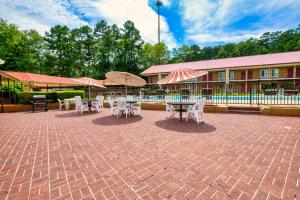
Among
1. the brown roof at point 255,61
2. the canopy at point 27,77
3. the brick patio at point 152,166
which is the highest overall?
the brown roof at point 255,61

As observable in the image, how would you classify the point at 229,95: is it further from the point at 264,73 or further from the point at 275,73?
the point at 275,73

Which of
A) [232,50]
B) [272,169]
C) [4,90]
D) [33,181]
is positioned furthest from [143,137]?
[232,50]

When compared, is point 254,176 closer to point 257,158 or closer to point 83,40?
point 257,158

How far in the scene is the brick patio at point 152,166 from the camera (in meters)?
2.18

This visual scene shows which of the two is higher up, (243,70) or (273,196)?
(243,70)

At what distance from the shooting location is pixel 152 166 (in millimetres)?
2904

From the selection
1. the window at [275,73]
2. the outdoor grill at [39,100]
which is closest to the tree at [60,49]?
the outdoor grill at [39,100]

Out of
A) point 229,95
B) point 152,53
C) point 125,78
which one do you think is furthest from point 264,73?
point 152,53

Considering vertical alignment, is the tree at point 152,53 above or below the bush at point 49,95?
above

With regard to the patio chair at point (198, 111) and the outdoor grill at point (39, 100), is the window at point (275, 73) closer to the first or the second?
the patio chair at point (198, 111)

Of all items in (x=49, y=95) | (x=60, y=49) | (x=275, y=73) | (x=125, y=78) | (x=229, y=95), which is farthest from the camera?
(x=60, y=49)

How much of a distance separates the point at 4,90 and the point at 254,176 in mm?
17108

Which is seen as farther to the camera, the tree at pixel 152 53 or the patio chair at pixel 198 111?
the tree at pixel 152 53

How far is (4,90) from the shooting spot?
12.6 m
